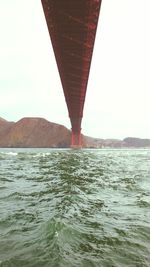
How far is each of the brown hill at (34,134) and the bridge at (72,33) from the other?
99.6 meters

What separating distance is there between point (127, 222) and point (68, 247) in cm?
168

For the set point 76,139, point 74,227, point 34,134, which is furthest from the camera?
point 34,134

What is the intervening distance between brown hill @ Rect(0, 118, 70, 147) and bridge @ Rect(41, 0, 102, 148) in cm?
9957

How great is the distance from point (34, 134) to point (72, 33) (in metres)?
132

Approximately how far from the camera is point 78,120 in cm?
6197

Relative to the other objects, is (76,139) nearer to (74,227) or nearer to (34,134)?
(34,134)

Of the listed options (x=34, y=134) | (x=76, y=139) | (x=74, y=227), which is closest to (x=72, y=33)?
(x=74, y=227)

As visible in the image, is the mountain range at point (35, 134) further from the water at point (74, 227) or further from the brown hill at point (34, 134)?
the water at point (74, 227)

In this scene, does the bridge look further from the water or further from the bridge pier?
the bridge pier

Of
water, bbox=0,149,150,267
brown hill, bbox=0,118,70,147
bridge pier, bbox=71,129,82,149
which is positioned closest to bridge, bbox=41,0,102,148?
water, bbox=0,149,150,267

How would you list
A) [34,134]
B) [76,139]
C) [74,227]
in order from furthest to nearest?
[34,134], [76,139], [74,227]

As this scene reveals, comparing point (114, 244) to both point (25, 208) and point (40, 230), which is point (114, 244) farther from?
point (25, 208)

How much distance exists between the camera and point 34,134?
14975cm

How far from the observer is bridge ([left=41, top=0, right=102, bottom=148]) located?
16.1 meters
